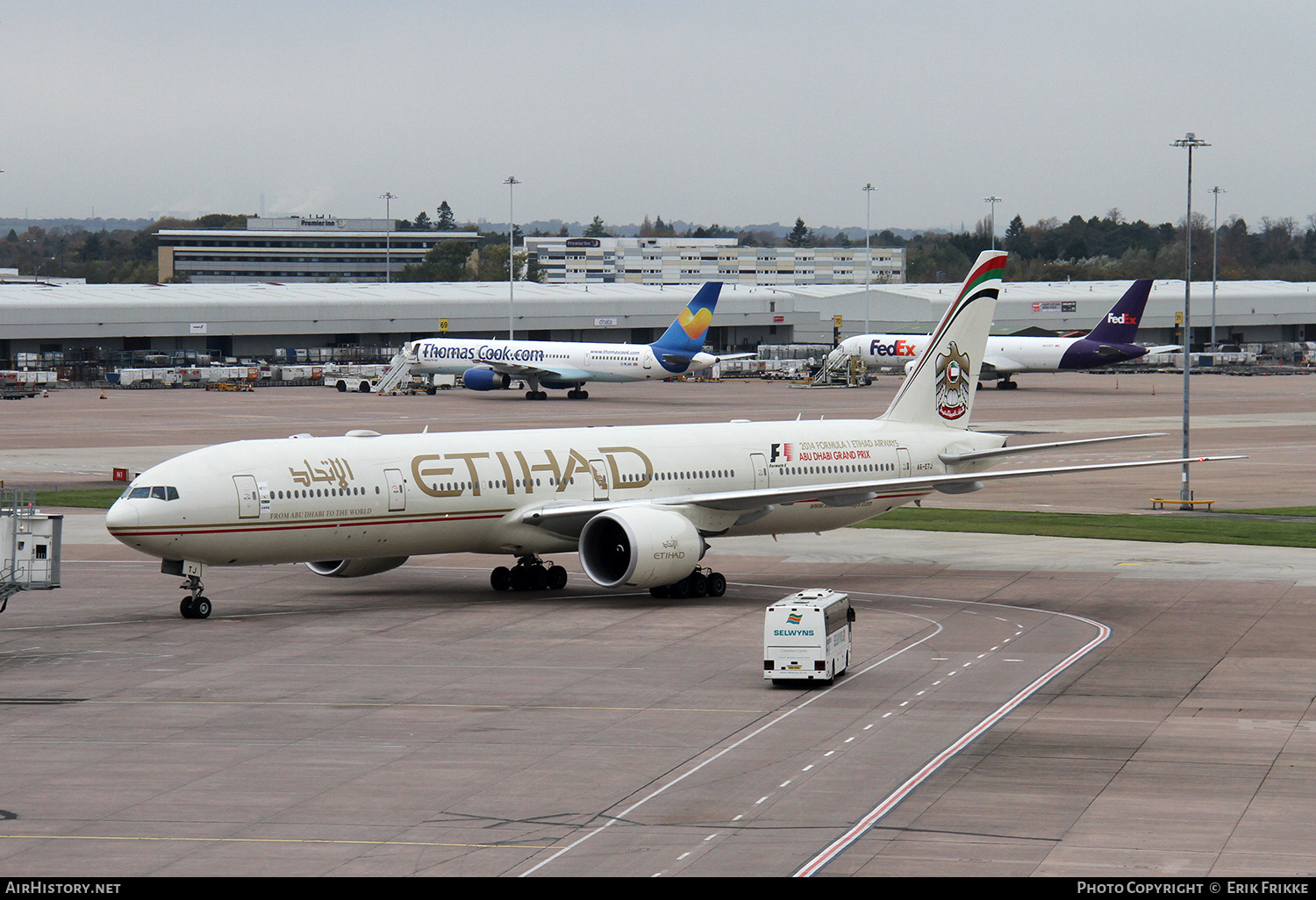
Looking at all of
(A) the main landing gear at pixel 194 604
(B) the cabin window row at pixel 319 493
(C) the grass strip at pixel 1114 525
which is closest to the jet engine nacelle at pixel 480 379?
(C) the grass strip at pixel 1114 525

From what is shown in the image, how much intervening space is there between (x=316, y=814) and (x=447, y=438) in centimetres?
2038

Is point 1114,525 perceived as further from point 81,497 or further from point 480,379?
point 480,379

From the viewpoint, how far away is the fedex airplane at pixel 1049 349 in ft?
449

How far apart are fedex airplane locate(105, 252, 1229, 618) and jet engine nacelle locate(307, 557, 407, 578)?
0.05 metres

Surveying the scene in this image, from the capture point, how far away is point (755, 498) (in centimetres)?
4191

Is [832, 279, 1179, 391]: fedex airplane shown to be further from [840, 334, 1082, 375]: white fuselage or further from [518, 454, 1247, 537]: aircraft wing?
[518, 454, 1247, 537]: aircraft wing

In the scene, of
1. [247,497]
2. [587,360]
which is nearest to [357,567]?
[247,497]

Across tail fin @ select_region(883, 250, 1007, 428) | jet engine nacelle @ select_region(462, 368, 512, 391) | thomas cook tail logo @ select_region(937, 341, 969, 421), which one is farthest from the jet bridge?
jet engine nacelle @ select_region(462, 368, 512, 391)

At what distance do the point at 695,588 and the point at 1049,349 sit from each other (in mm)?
106563

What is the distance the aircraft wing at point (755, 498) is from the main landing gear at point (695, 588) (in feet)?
5.97

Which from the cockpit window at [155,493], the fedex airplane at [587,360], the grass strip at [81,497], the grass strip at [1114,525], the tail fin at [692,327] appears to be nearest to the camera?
the cockpit window at [155,493]

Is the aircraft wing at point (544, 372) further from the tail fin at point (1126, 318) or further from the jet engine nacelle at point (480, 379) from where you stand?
the tail fin at point (1126, 318)

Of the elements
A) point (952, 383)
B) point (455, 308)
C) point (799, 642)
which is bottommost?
point (799, 642)

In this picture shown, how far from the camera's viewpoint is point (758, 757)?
83.1 feet
